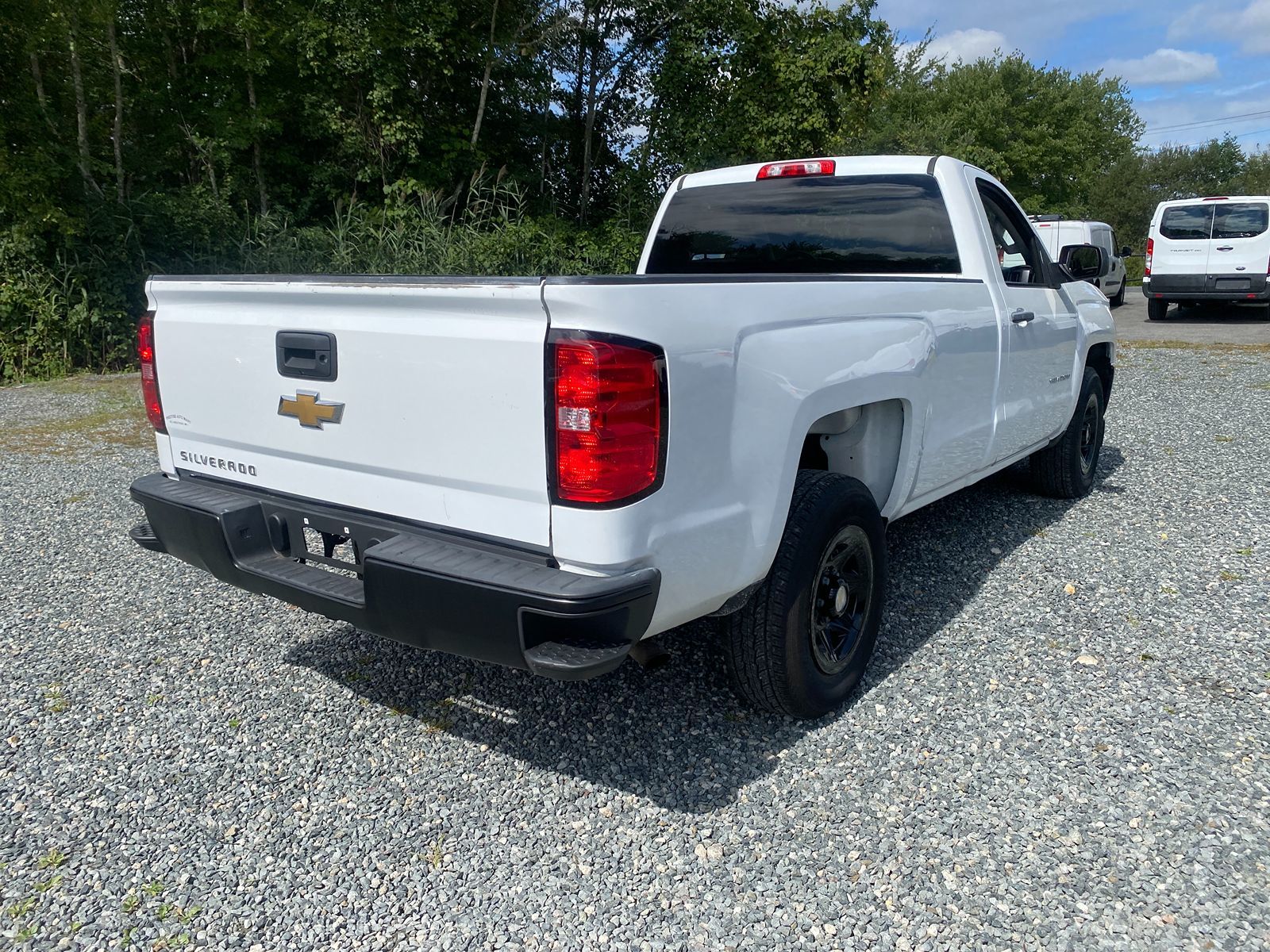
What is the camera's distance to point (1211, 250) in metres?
17.0

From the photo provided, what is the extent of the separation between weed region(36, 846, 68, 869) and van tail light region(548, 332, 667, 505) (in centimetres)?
169

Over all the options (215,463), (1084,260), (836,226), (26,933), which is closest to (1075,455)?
(1084,260)

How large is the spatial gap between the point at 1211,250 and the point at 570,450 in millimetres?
18724

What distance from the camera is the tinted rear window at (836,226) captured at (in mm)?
4246

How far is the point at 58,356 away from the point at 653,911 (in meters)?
13.1

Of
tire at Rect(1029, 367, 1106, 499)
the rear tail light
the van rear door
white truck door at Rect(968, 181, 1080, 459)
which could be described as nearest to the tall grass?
the rear tail light

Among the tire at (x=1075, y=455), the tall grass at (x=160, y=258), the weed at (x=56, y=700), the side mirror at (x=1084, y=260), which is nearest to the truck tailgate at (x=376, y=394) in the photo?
the weed at (x=56, y=700)

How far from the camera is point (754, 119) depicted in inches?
757

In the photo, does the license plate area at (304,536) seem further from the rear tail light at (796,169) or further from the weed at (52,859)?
the rear tail light at (796,169)

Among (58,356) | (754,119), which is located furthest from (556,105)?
(58,356)

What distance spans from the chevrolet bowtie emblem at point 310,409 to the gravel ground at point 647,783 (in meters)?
1.11

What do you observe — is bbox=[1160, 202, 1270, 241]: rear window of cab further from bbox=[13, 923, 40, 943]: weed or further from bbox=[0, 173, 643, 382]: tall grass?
bbox=[13, 923, 40, 943]: weed

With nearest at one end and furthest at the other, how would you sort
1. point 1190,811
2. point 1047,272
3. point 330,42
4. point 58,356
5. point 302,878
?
point 302,878 < point 1190,811 < point 1047,272 < point 58,356 < point 330,42

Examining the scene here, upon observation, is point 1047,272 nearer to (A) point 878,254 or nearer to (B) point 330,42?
(A) point 878,254
